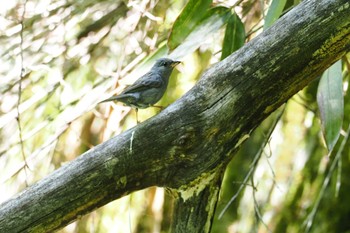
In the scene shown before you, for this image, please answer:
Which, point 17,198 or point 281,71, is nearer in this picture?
point 281,71

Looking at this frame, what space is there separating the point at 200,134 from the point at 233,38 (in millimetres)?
545

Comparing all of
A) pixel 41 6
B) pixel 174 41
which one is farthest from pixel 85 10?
pixel 174 41

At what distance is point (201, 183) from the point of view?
5.74 ft

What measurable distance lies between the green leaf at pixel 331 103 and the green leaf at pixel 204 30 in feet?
1.19

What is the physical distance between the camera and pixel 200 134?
170 centimetres

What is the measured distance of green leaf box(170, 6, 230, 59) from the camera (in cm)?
213

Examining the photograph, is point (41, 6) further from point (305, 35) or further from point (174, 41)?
point (305, 35)

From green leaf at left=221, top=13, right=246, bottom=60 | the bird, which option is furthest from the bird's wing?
green leaf at left=221, top=13, right=246, bottom=60

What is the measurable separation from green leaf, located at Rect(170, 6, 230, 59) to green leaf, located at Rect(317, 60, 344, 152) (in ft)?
1.19

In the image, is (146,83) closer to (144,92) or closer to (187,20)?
(144,92)

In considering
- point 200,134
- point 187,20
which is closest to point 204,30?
point 187,20

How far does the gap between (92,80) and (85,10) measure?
0.28 m

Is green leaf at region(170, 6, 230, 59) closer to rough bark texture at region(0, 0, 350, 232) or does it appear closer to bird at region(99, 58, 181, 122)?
bird at region(99, 58, 181, 122)

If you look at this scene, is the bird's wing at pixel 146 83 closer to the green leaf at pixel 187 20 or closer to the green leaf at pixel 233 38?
the green leaf at pixel 187 20
